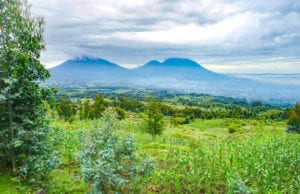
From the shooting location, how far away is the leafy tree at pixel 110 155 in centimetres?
890

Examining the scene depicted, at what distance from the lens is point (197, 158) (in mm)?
14844

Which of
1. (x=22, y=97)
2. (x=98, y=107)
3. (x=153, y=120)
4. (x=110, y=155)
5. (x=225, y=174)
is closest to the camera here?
(x=110, y=155)

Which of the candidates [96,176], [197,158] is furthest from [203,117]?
[96,176]

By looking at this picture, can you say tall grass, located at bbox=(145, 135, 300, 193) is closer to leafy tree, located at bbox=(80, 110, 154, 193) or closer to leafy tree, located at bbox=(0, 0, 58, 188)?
leafy tree, located at bbox=(80, 110, 154, 193)

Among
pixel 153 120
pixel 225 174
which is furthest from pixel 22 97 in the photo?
pixel 153 120

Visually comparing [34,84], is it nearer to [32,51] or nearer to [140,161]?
[32,51]

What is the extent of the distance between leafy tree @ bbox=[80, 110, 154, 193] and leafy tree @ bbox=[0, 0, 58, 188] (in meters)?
→ 2.04

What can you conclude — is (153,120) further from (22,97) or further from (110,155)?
(110,155)

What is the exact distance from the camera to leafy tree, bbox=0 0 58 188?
10977 mm

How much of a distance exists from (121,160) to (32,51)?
650 centimetres

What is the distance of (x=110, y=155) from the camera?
8828 millimetres

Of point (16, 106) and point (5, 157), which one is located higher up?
point (16, 106)

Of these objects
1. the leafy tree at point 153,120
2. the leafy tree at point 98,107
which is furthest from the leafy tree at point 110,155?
the leafy tree at point 98,107

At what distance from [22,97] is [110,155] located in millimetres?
5216
